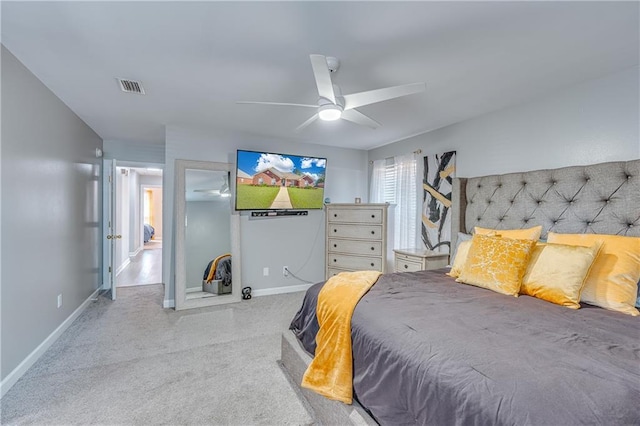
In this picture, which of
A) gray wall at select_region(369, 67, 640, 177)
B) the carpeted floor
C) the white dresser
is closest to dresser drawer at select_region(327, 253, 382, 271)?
the white dresser

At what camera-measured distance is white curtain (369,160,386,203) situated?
4746 mm

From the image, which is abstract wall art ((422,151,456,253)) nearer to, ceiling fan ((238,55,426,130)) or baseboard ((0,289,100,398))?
ceiling fan ((238,55,426,130))

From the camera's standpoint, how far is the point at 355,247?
427cm

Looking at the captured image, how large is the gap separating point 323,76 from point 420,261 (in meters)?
2.30

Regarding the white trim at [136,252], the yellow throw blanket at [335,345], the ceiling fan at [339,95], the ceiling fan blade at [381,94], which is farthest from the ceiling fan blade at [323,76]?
the white trim at [136,252]

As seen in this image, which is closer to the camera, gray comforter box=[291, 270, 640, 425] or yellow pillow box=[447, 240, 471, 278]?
gray comforter box=[291, 270, 640, 425]

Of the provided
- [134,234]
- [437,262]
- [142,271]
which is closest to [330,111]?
[437,262]

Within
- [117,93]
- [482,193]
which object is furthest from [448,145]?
[117,93]

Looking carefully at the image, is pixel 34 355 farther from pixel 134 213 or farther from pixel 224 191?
pixel 134 213

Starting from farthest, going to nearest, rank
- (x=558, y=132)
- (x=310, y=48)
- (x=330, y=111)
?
(x=558, y=132) < (x=330, y=111) < (x=310, y=48)

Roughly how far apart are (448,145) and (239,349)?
3194 mm

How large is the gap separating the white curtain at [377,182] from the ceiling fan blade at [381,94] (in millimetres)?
2735

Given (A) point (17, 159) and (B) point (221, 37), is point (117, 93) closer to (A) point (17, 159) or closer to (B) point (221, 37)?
(A) point (17, 159)

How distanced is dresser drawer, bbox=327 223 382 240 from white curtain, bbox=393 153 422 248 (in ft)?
1.37
